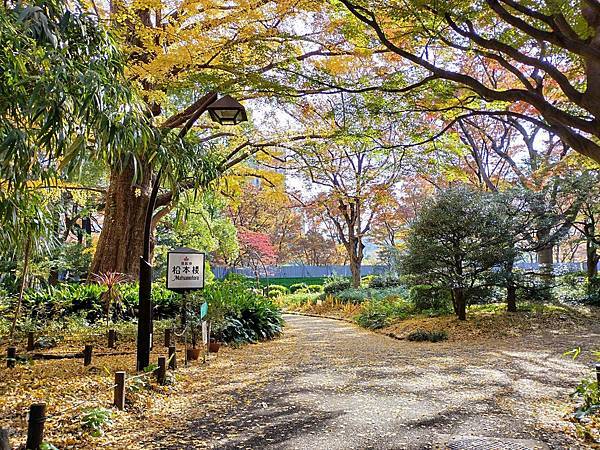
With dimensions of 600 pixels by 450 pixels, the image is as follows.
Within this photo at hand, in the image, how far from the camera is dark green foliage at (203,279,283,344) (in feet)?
25.0

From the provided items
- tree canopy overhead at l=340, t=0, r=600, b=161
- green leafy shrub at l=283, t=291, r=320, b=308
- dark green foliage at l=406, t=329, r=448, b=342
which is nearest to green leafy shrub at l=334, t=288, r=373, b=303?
green leafy shrub at l=283, t=291, r=320, b=308

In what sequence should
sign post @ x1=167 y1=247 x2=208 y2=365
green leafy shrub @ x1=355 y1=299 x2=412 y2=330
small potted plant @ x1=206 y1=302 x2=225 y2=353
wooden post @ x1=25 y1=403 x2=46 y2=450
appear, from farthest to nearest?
1. green leafy shrub @ x1=355 y1=299 x2=412 y2=330
2. small potted plant @ x1=206 y1=302 x2=225 y2=353
3. sign post @ x1=167 y1=247 x2=208 y2=365
4. wooden post @ x1=25 y1=403 x2=46 y2=450

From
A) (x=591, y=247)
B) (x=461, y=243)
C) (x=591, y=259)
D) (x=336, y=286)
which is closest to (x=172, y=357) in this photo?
(x=461, y=243)

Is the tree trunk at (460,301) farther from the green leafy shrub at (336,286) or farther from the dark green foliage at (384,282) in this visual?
the green leafy shrub at (336,286)

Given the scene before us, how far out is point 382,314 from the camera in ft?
37.9

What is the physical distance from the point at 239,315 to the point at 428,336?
11.5 feet

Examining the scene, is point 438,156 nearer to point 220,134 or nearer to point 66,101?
point 220,134

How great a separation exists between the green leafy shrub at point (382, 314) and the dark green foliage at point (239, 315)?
2.60 metres

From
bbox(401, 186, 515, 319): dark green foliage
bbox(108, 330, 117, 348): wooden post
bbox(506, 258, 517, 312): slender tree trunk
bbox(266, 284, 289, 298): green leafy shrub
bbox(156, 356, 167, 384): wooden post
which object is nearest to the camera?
bbox(156, 356, 167, 384): wooden post

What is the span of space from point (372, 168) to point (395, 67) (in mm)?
6563

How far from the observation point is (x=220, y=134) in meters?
10.2

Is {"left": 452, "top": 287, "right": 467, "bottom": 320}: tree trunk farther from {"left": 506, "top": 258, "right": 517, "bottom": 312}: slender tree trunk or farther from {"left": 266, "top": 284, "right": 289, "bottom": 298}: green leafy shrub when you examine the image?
{"left": 266, "top": 284, "right": 289, "bottom": 298}: green leafy shrub

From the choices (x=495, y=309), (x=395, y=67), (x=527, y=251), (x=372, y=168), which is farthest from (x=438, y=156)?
(x=372, y=168)

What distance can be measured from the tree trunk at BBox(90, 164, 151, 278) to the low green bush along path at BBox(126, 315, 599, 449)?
354cm
